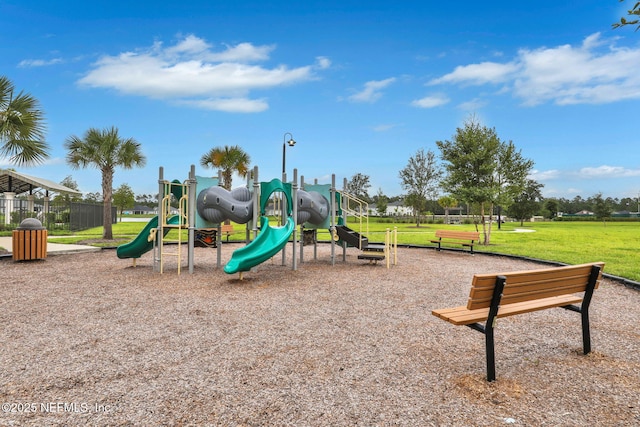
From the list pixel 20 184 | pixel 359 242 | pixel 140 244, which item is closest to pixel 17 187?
pixel 20 184

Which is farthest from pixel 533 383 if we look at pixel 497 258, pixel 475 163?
pixel 475 163

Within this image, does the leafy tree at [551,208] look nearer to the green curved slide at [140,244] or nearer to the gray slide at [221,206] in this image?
the gray slide at [221,206]

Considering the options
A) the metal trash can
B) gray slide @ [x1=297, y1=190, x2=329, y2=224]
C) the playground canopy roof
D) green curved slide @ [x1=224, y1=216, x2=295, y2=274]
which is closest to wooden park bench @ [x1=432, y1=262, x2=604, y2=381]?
green curved slide @ [x1=224, y1=216, x2=295, y2=274]

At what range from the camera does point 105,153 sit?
1964 centimetres

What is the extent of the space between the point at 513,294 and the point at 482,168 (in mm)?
14346

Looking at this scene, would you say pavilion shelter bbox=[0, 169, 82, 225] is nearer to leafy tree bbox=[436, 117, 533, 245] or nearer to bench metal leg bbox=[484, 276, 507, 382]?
leafy tree bbox=[436, 117, 533, 245]

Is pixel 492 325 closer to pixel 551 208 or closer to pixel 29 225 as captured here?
pixel 29 225

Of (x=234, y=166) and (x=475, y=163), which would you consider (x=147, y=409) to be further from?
(x=234, y=166)

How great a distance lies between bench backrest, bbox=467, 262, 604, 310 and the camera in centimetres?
358

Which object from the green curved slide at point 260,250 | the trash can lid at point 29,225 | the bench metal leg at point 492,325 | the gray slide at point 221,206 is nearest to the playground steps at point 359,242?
the green curved slide at point 260,250

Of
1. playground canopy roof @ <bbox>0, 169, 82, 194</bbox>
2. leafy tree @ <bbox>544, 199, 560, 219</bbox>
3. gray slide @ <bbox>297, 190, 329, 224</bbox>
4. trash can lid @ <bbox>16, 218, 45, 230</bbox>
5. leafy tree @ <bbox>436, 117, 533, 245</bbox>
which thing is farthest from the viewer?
leafy tree @ <bbox>544, 199, 560, 219</bbox>

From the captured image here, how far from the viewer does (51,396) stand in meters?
3.31

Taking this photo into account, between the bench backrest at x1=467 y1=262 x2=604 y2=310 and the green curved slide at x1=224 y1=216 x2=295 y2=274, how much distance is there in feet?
18.4

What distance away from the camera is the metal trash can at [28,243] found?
11.4 meters
